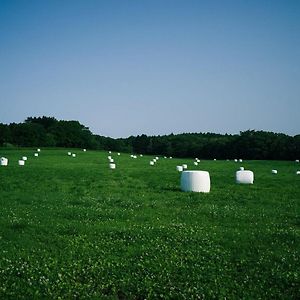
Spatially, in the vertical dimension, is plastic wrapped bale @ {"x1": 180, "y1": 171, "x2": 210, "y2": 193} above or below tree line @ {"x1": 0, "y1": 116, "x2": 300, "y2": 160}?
below

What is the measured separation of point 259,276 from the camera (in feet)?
30.9

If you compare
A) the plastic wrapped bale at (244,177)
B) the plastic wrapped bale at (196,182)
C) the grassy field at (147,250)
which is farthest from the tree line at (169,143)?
the grassy field at (147,250)

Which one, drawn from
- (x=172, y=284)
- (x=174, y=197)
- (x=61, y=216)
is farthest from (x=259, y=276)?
(x=174, y=197)

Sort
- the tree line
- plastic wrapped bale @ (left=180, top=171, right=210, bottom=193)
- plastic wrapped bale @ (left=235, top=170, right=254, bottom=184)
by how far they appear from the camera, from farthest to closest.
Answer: the tree line, plastic wrapped bale @ (left=235, top=170, right=254, bottom=184), plastic wrapped bale @ (left=180, top=171, right=210, bottom=193)

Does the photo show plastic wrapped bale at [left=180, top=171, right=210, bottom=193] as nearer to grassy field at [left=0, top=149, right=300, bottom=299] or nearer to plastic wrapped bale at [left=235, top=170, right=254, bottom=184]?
grassy field at [left=0, top=149, right=300, bottom=299]

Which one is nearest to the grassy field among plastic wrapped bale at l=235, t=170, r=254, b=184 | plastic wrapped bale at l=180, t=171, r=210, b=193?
plastic wrapped bale at l=180, t=171, r=210, b=193

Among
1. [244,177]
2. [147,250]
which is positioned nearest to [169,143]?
[244,177]

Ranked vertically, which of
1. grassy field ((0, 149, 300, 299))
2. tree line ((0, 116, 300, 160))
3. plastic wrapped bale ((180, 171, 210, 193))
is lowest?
grassy field ((0, 149, 300, 299))

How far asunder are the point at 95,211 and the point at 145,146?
6451 inches

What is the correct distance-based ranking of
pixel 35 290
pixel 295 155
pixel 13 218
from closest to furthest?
pixel 35 290
pixel 13 218
pixel 295 155

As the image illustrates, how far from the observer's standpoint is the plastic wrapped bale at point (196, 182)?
76.5 ft

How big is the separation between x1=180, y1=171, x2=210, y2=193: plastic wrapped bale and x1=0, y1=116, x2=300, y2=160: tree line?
89.7m

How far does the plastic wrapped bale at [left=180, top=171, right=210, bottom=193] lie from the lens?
76.5 ft

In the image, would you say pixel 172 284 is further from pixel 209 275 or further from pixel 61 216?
pixel 61 216
